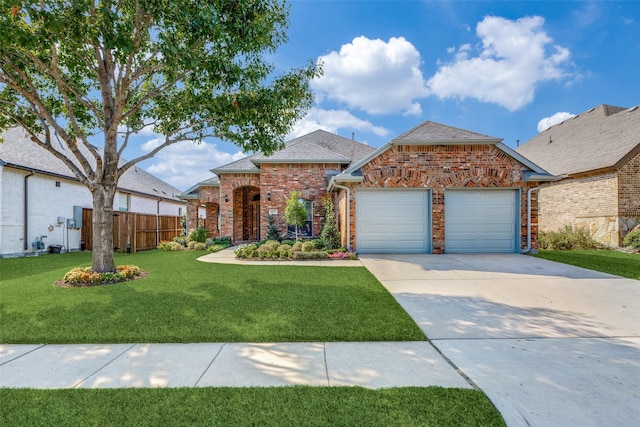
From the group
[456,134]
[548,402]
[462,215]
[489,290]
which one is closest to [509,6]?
[456,134]

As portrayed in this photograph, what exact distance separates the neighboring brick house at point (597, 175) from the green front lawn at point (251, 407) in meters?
13.5

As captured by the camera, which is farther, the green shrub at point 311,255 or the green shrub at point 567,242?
the green shrub at point 567,242

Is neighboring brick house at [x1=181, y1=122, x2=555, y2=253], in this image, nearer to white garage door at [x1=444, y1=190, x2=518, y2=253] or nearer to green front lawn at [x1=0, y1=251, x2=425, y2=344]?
white garage door at [x1=444, y1=190, x2=518, y2=253]

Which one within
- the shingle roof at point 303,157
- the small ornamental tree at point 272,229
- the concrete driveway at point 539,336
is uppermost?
the shingle roof at point 303,157

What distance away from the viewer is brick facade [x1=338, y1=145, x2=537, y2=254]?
11383 millimetres

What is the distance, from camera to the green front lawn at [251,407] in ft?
7.34

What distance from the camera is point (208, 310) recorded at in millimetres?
4922

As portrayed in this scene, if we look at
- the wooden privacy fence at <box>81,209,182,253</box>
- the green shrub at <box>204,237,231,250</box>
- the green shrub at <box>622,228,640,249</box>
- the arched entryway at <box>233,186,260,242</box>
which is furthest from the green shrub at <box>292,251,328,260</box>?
the green shrub at <box>622,228,640,249</box>

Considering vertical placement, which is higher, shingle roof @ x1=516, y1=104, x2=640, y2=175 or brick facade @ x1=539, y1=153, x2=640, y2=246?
shingle roof @ x1=516, y1=104, x2=640, y2=175

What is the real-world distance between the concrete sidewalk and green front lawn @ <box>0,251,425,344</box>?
24cm

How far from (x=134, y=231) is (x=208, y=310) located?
1181 centimetres

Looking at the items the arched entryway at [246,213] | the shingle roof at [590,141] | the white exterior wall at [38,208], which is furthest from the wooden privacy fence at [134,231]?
the shingle roof at [590,141]

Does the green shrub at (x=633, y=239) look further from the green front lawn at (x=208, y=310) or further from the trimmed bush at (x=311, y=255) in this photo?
the trimmed bush at (x=311, y=255)

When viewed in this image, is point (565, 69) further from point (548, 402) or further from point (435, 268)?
point (548, 402)
